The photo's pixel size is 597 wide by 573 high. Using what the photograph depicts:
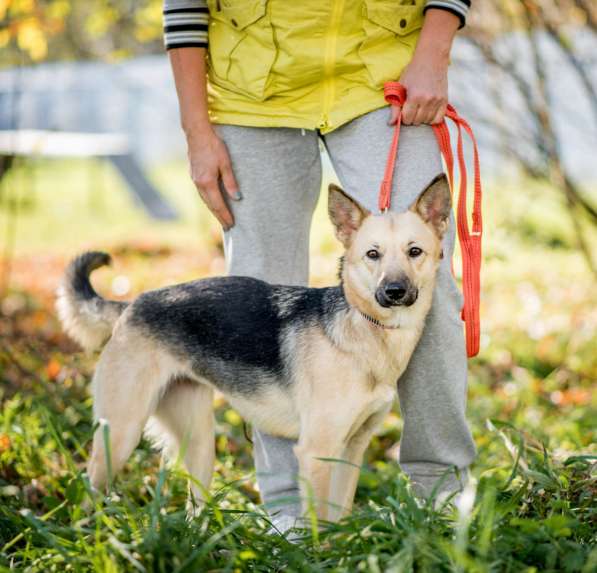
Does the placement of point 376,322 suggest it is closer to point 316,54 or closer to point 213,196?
point 213,196

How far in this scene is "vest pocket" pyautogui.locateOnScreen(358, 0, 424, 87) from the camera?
3.14 metres

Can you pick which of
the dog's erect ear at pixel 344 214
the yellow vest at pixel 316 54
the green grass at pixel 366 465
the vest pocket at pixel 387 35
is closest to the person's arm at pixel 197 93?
the yellow vest at pixel 316 54

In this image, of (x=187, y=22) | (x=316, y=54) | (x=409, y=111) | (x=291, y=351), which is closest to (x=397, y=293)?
(x=291, y=351)

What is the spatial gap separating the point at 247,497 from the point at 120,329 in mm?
1063

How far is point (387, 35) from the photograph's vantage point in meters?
3.19

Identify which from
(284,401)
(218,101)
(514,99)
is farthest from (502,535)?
(514,99)

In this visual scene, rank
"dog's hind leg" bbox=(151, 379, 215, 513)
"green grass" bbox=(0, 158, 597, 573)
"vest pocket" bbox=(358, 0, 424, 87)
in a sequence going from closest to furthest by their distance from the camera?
1. "green grass" bbox=(0, 158, 597, 573)
2. "vest pocket" bbox=(358, 0, 424, 87)
3. "dog's hind leg" bbox=(151, 379, 215, 513)

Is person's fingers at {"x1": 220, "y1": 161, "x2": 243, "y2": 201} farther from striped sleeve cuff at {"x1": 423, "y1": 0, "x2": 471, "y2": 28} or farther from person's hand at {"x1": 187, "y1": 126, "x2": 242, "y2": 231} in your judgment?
striped sleeve cuff at {"x1": 423, "y1": 0, "x2": 471, "y2": 28}

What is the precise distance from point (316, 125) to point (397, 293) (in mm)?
738

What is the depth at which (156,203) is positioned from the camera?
14219mm

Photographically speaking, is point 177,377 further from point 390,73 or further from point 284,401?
point 390,73

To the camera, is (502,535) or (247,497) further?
(247,497)

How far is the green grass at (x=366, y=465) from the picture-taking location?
2420 millimetres

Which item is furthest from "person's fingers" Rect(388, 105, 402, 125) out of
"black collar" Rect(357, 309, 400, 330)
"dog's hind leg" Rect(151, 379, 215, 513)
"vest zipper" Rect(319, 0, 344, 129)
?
"dog's hind leg" Rect(151, 379, 215, 513)
